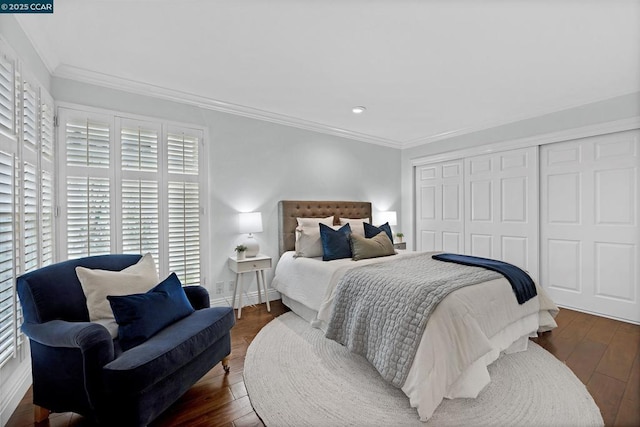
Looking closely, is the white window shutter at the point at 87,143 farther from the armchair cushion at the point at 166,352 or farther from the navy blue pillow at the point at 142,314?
the armchair cushion at the point at 166,352

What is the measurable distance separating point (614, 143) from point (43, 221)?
5.54m

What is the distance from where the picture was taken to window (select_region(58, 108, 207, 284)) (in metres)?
2.64

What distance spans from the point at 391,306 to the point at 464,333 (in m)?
0.46

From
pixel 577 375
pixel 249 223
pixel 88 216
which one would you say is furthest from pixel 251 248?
pixel 577 375

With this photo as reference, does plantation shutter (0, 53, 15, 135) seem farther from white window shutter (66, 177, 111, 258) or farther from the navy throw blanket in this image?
the navy throw blanket

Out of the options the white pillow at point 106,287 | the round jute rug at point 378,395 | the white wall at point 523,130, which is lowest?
the round jute rug at point 378,395

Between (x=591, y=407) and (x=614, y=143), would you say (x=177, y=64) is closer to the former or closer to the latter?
(x=591, y=407)

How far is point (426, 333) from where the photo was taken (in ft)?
5.77

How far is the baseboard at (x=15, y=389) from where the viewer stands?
5.37 ft

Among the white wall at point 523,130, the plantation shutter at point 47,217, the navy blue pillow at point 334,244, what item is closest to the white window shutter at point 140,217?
the plantation shutter at point 47,217

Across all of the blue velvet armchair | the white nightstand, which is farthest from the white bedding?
the blue velvet armchair

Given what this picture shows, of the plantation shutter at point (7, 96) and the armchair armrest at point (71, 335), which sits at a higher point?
the plantation shutter at point (7, 96)

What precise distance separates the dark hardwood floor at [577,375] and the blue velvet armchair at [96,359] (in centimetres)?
18

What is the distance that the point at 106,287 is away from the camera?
6.16 feet
